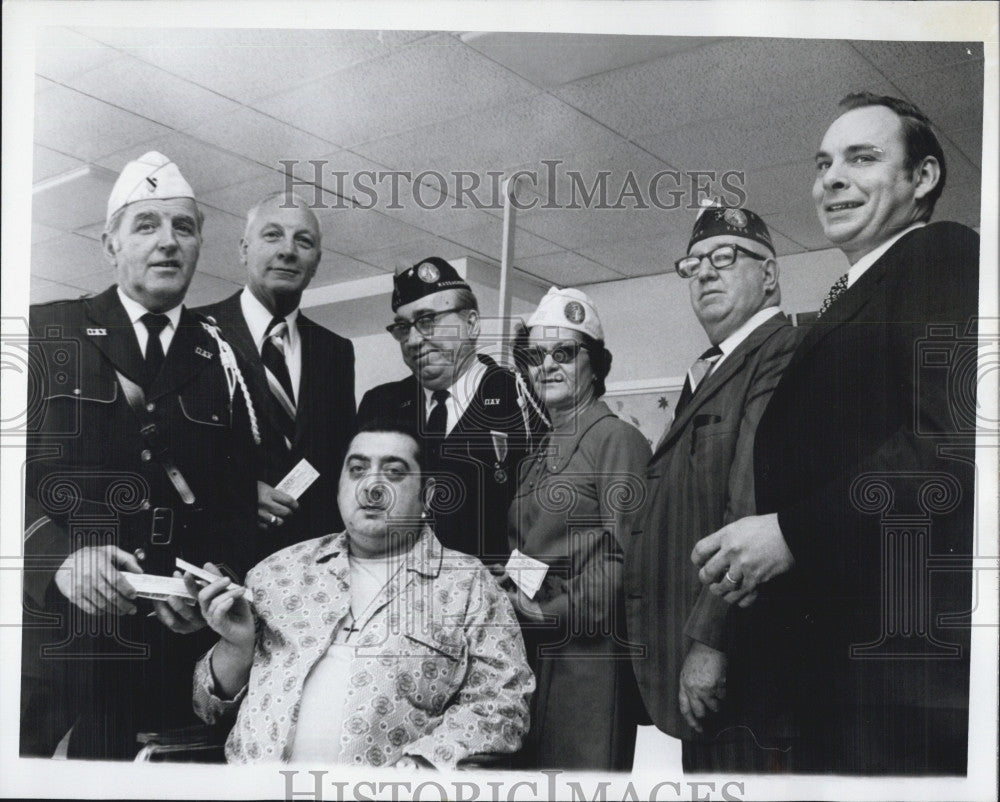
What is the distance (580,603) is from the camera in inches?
136

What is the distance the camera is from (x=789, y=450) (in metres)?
3.46

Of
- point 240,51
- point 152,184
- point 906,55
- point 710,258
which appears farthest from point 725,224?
point 152,184

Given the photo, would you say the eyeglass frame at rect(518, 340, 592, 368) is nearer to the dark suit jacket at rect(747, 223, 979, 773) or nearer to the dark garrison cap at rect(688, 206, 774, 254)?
the dark garrison cap at rect(688, 206, 774, 254)

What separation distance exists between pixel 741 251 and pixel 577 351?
654 mm

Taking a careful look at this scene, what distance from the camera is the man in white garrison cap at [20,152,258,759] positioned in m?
3.46

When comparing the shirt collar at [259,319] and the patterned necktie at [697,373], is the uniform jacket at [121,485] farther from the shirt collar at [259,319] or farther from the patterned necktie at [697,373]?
the patterned necktie at [697,373]

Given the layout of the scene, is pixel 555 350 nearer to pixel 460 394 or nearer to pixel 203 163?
pixel 460 394

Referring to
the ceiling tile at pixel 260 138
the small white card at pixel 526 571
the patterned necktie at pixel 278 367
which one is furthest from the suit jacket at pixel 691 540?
the ceiling tile at pixel 260 138

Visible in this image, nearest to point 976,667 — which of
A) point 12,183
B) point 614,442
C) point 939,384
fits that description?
point 939,384

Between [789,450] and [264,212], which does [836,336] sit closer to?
[789,450]

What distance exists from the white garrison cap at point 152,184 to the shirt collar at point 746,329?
188 cm

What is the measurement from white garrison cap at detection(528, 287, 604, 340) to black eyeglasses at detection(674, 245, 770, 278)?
1.13ft

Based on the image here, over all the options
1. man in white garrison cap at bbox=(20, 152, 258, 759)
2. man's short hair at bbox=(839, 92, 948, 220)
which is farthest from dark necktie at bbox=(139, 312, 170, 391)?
man's short hair at bbox=(839, 92, 948, 220)

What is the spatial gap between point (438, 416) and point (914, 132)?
1.90m
